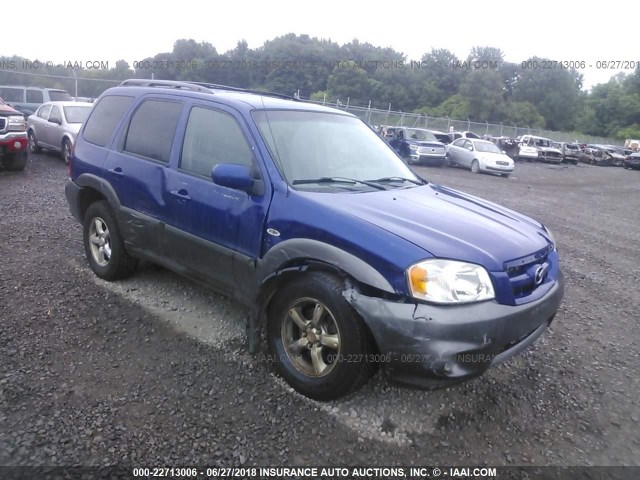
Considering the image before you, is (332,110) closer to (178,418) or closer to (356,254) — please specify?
(356,254)

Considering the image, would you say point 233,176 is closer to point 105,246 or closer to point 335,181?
point 335,181

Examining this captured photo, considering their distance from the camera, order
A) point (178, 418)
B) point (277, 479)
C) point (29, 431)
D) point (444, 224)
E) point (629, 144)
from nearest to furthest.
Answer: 1. point (277, 479)
2. point (29, 431)
3. point (178, 418)
4. point (444, 224)
5. point (629, 144)

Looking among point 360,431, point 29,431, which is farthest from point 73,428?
point 360,431

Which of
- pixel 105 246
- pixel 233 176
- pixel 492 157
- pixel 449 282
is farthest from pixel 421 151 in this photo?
pixel 449 282

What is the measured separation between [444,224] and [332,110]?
67.3 inches

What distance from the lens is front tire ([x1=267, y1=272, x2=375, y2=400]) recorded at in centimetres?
277

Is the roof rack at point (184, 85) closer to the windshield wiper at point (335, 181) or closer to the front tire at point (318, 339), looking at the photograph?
the windshield wiper at point (335, 181)

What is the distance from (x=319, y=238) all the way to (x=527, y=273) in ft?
4.20

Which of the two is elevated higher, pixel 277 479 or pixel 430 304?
pixel 430 304

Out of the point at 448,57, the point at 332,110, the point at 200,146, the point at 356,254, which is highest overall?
the point at 448,57

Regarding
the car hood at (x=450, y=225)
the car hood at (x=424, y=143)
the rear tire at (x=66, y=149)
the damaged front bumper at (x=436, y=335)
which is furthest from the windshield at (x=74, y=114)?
the car hood at (x=424, y=143)

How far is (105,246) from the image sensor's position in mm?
4668

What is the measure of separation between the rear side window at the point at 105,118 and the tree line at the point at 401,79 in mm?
20196

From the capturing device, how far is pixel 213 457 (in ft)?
8.40
